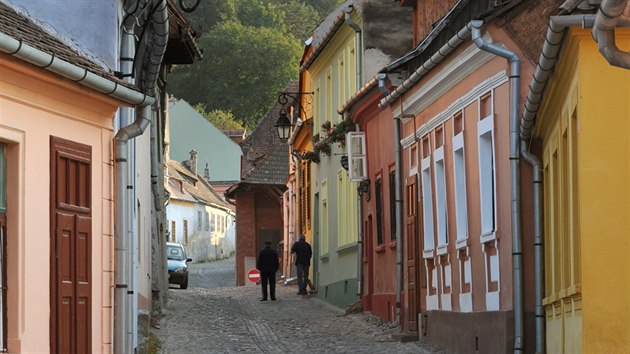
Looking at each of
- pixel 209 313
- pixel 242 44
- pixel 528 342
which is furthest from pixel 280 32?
pixel 528 342

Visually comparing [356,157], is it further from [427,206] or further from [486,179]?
[486,179]

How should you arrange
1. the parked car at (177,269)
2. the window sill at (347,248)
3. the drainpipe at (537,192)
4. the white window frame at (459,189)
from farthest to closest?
the parked car at (177,269) → the window sill at (347,248) → the white window frame at (459,189) → the drainpipe at (537,192)

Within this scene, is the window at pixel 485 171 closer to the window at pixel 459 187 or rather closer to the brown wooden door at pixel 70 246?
the window at pixel 459 187

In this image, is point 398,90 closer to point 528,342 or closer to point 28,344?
point 528,342

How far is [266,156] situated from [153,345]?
3548 cm

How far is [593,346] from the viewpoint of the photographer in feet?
39.8

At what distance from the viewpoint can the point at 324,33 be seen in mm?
37469

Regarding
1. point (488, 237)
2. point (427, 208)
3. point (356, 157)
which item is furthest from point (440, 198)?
point (356, 157)

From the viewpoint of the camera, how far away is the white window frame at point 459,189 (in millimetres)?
19375

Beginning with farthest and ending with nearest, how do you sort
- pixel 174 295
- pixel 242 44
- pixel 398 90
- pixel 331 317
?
pixel 242 44, pixel 174 295, pixel 331 317, pixel 398 90

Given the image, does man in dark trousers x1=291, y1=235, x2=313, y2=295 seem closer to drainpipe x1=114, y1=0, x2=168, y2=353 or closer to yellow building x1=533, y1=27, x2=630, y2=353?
drainpipe x1=114, y1=0, x2=168, y2=353

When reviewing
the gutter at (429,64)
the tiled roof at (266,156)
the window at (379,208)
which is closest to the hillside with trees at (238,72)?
the tiled roof at (266,156)

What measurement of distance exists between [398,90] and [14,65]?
1092cm

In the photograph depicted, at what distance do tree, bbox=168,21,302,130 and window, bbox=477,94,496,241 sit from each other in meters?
81.4
